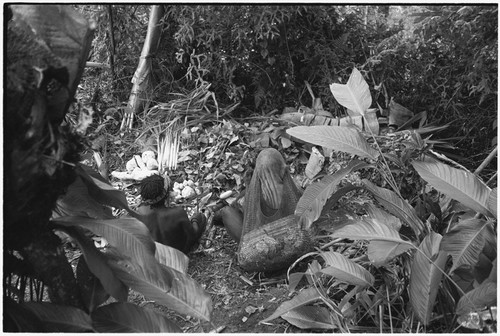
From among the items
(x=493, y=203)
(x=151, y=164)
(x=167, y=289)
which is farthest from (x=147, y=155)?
(x=493, y=203)

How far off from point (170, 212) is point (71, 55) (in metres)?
1.75

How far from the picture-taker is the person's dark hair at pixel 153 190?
3.18 m

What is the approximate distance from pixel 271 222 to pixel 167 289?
122 cm

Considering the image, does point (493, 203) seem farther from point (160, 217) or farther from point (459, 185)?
point (160, 217)

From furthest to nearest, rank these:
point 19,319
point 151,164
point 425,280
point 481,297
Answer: point 151,164, point 425,280, point 481,297, point 19,319

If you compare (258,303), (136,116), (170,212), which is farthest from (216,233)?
(136,116)

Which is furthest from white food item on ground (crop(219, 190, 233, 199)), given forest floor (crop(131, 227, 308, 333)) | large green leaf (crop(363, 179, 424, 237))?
large green leaf (crop(363, 179, 424, 237))

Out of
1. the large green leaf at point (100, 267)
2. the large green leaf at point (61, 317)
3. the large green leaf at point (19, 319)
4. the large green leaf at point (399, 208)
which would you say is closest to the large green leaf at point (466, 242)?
the large green leaf at point (399, 208)

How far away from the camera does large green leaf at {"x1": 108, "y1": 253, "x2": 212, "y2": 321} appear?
75.2 inches

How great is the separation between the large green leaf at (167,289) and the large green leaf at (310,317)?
774 mm

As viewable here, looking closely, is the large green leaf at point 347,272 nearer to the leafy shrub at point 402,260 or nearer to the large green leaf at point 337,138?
the leafy shrub at point 402,260

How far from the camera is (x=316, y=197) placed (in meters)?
2.63

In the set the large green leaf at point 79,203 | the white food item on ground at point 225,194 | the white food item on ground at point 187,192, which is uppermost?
the large green leaf at point 79,203

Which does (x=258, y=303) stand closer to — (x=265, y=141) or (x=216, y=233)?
(x=216, y=233)
